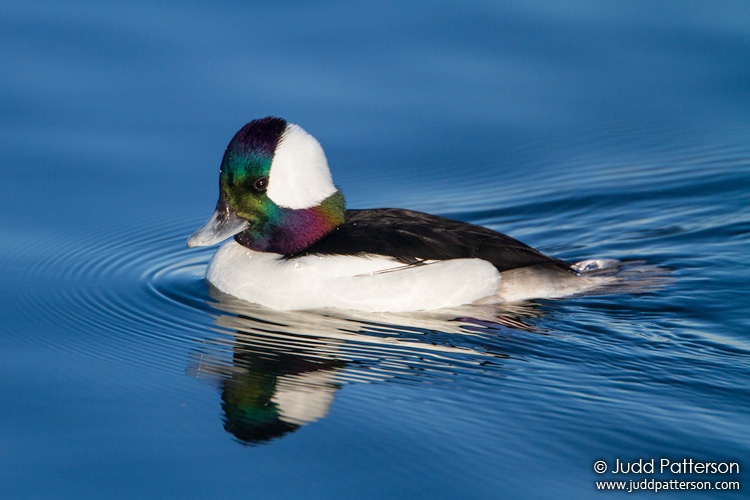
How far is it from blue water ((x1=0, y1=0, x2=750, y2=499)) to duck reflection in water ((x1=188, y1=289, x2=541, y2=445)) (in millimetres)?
28

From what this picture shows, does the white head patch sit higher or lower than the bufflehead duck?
higher

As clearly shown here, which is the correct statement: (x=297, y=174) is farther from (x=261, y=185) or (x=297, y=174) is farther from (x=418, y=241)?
(x=418, y=241)

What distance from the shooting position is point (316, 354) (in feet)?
26.2

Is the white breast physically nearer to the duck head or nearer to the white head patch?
the duck head

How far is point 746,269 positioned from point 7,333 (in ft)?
19.0

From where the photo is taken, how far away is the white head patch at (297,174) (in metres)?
9.01

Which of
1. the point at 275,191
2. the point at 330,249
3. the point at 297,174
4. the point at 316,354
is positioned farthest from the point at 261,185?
the point at 316,354

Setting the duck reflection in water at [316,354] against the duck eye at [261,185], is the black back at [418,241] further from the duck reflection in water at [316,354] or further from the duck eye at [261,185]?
the duck eye at [261,185]

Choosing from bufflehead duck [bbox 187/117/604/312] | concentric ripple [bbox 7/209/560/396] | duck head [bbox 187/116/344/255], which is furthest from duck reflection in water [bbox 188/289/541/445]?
duck head [bbox 187/116/344/255]

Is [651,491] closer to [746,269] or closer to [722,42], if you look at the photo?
[746,269]

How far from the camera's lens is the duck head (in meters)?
8.97

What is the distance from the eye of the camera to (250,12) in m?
13.4

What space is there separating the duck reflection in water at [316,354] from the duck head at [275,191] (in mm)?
596

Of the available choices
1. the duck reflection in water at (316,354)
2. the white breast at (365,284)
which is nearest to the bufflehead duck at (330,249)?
the white breast at (365,284)
